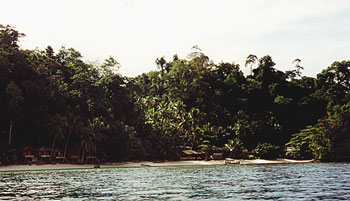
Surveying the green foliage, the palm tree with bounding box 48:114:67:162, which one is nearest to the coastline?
the green foliage

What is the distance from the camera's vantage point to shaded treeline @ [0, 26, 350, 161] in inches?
2552

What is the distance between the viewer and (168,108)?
8969 cm

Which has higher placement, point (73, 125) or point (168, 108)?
point (168, 108)

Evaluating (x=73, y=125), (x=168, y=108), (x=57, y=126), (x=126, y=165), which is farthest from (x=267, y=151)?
(x=57, y=126)

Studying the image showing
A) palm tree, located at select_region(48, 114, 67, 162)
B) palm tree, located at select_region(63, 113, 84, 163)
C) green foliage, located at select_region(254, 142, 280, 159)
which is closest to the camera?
palm tree, located at select_region(48, 114, 67, 162)

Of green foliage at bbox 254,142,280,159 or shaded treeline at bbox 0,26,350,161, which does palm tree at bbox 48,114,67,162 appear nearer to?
shaded treeline at bbox 0,26,350,161

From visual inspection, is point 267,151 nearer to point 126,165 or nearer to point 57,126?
point 126,165

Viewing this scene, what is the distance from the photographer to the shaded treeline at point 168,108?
64.8 meters

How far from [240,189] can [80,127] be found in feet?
134

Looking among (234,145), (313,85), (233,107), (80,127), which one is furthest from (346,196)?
(313,85)

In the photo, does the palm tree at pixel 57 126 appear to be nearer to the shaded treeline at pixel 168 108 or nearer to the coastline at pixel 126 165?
the shaded treeline at pixel 168 108

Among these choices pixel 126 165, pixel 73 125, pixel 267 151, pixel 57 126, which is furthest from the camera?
pixel 267 151

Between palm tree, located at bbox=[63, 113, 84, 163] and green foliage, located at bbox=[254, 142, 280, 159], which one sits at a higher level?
palm tree, located at bbox=[63, 113, 84, 163]

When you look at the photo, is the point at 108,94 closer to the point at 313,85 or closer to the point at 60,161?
the point at 60,161
